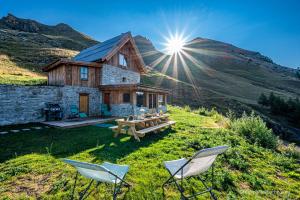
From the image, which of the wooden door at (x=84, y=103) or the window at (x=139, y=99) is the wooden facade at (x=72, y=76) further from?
the window at (x=139, y=99)

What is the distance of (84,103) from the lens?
13102 millimetres

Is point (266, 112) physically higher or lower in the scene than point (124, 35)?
lower

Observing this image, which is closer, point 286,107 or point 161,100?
point 161,100

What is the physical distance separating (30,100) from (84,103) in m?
3.64

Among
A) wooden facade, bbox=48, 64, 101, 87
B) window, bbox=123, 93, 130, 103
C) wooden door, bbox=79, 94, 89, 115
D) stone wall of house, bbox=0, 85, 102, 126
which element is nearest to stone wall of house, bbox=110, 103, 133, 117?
window, bbox=123, 93, 130, 103

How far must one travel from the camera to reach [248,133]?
8.13 metres

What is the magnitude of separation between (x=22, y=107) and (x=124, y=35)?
10.2 m

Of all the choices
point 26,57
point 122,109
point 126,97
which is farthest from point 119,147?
point 26,57

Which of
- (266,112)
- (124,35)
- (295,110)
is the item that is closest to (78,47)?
(124,35)

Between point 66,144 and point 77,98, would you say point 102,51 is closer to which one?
point 77,98

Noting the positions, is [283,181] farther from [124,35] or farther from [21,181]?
[124,35]

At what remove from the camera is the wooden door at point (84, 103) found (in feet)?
42.0

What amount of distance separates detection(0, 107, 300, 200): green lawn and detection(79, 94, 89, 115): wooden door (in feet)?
18.6

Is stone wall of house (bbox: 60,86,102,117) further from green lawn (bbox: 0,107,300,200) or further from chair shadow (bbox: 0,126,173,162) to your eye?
green lawn (bbox: 0,107,300,200)
